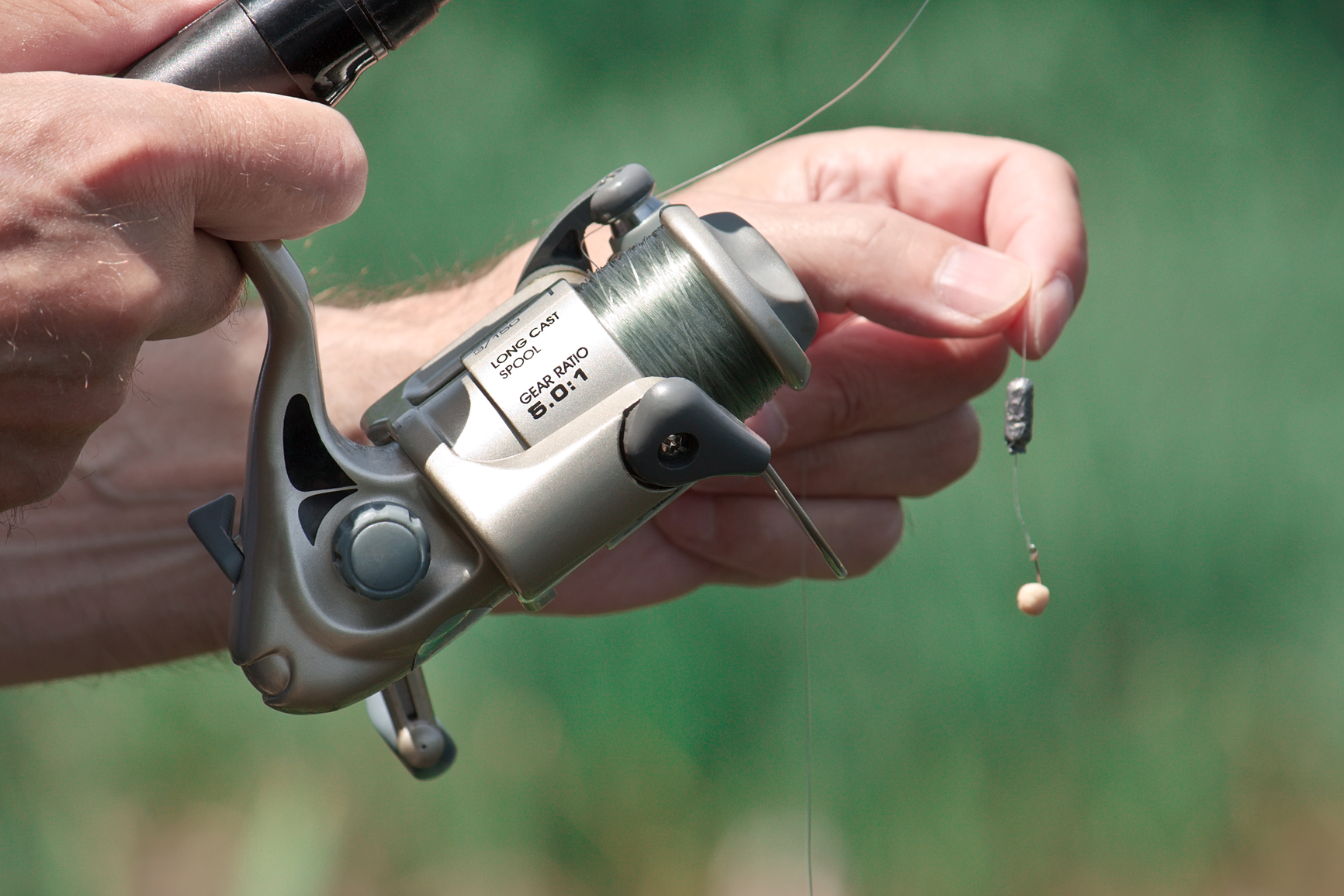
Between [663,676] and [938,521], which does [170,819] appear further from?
[938,521]

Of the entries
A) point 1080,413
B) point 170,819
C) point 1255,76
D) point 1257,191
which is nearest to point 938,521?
point 1080,413

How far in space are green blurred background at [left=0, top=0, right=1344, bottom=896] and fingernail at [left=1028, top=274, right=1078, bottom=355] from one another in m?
0.51

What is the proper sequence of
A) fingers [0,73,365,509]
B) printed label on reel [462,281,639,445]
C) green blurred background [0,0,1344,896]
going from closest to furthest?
fingers [0,73,365,509] → printed label on reel [462,281,639,445] → green blurred background [0,0,1344,896]

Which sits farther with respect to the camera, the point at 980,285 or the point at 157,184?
the point at 980,285

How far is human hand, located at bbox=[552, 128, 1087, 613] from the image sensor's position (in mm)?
826

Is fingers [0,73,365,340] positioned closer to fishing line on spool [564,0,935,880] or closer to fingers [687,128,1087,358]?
fishing line on spool [564,0,935,880]

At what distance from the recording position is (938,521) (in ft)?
4.50

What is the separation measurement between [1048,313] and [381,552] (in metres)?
0.61

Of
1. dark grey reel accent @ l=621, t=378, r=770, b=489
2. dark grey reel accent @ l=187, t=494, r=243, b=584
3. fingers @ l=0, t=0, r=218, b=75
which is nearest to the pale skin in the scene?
fingers @ l=0, t=0, r=218, b=75

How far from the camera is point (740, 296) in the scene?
553mm

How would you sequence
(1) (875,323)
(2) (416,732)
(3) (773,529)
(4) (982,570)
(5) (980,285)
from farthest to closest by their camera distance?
(4) (982,570) → (3) (773,529) → (1) (875,323) → (5) (980,285) → (2) (416,732)

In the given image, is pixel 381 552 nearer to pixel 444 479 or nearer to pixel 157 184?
pixel 444 479

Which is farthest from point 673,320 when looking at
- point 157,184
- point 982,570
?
point 982,570

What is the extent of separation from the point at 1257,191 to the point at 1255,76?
153 mm
